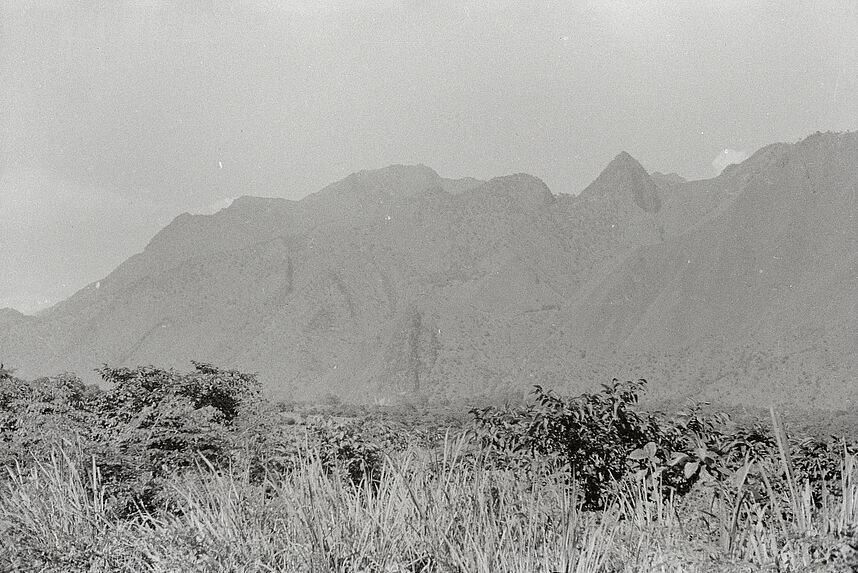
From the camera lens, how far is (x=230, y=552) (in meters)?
3.57

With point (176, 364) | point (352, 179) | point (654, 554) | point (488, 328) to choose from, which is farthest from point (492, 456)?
point (352, 179)

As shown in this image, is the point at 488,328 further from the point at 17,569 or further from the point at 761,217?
the point at 17,569

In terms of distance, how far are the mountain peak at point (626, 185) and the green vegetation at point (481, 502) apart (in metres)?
78.3

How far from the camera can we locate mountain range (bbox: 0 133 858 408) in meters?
47.8

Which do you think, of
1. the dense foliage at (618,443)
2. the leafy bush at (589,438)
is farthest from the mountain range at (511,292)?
the leafy bush at (589,438)

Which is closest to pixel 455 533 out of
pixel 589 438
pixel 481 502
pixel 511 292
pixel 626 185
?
pixel 481 502

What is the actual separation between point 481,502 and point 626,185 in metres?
83.2

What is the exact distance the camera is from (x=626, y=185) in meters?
82.2

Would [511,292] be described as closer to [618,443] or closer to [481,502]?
[618,443]

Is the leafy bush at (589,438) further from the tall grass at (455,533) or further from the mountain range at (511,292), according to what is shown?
the mountain range at (511,292)

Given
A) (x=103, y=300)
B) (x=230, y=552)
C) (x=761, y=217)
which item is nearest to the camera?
(x=230, y=552)

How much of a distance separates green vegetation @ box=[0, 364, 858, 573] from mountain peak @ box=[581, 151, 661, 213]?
7826 centimetres

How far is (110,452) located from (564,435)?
159 inches

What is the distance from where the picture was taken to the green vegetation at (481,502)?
3.06 metres
